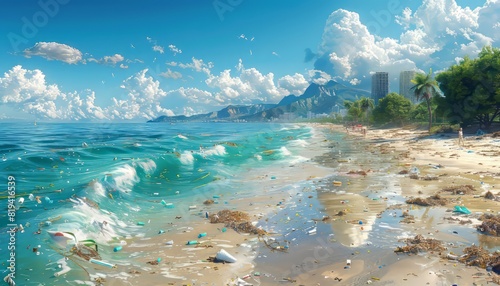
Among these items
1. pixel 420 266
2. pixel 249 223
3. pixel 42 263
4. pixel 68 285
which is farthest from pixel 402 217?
pixel 42 263

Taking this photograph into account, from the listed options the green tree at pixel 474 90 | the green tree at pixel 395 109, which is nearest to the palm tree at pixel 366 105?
the green tree at pixel 395 109

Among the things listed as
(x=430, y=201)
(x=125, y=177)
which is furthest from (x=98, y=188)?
(x=430, y=201)

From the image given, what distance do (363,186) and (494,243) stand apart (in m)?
7.80

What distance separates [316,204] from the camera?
1247 cm

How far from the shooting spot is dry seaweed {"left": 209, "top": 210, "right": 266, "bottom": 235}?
9.82 metres

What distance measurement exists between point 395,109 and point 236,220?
276 feet

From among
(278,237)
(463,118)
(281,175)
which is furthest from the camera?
(463,118)

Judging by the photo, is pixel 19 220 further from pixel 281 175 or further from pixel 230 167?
pixel 230 167

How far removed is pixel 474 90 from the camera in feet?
136

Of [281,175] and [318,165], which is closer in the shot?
[281,175]

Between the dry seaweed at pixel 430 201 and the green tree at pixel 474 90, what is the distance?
3525 centimetres

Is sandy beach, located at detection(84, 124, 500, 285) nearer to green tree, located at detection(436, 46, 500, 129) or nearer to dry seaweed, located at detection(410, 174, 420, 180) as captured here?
dry seaweed, located at detection(410, 174, 420, 180)

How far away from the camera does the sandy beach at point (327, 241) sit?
6.52m

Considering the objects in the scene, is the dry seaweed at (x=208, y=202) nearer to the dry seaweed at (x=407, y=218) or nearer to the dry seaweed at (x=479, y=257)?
the dry seaweed at (x=407, y=218)
